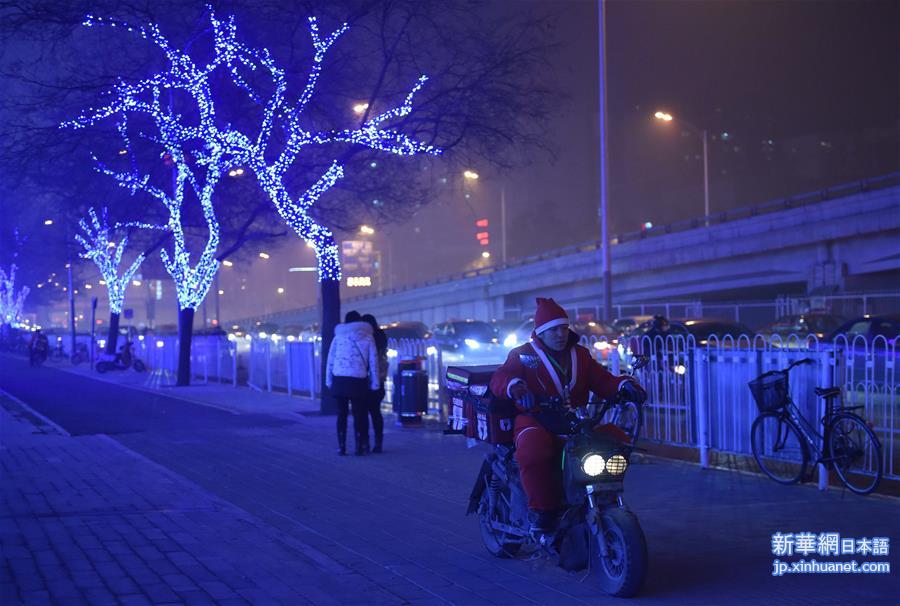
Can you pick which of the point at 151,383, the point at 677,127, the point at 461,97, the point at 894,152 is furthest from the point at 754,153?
the point at 461,97

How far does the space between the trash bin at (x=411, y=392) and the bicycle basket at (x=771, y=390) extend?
7100 mm

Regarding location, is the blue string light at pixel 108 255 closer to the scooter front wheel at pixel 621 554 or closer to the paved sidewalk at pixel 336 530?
the paved sidewalk at pixel 336 530

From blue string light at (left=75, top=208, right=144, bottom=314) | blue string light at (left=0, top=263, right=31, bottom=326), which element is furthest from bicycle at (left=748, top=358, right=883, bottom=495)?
blue string light at (left=0, top=263, right=31, bottom=326)

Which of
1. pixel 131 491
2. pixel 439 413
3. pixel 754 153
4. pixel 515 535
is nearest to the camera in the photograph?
pixel 515 535

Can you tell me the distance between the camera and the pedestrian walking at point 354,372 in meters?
13.4

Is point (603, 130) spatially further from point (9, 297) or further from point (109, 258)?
point (9, 297)

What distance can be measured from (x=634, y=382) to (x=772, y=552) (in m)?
1.93

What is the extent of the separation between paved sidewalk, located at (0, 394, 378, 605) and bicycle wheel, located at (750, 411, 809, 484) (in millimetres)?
5173

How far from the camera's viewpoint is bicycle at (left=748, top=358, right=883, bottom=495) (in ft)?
32.7

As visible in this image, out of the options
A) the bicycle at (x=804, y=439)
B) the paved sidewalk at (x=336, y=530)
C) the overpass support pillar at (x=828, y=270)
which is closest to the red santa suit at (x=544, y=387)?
the paved sidewalk at (x=336, y=530)

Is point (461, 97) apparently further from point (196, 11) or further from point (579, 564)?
point (579, 564)

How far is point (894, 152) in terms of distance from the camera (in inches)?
2345

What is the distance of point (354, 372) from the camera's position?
13367mm

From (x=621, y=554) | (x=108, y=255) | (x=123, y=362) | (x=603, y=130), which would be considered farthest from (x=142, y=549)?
(x=108, y=255)
